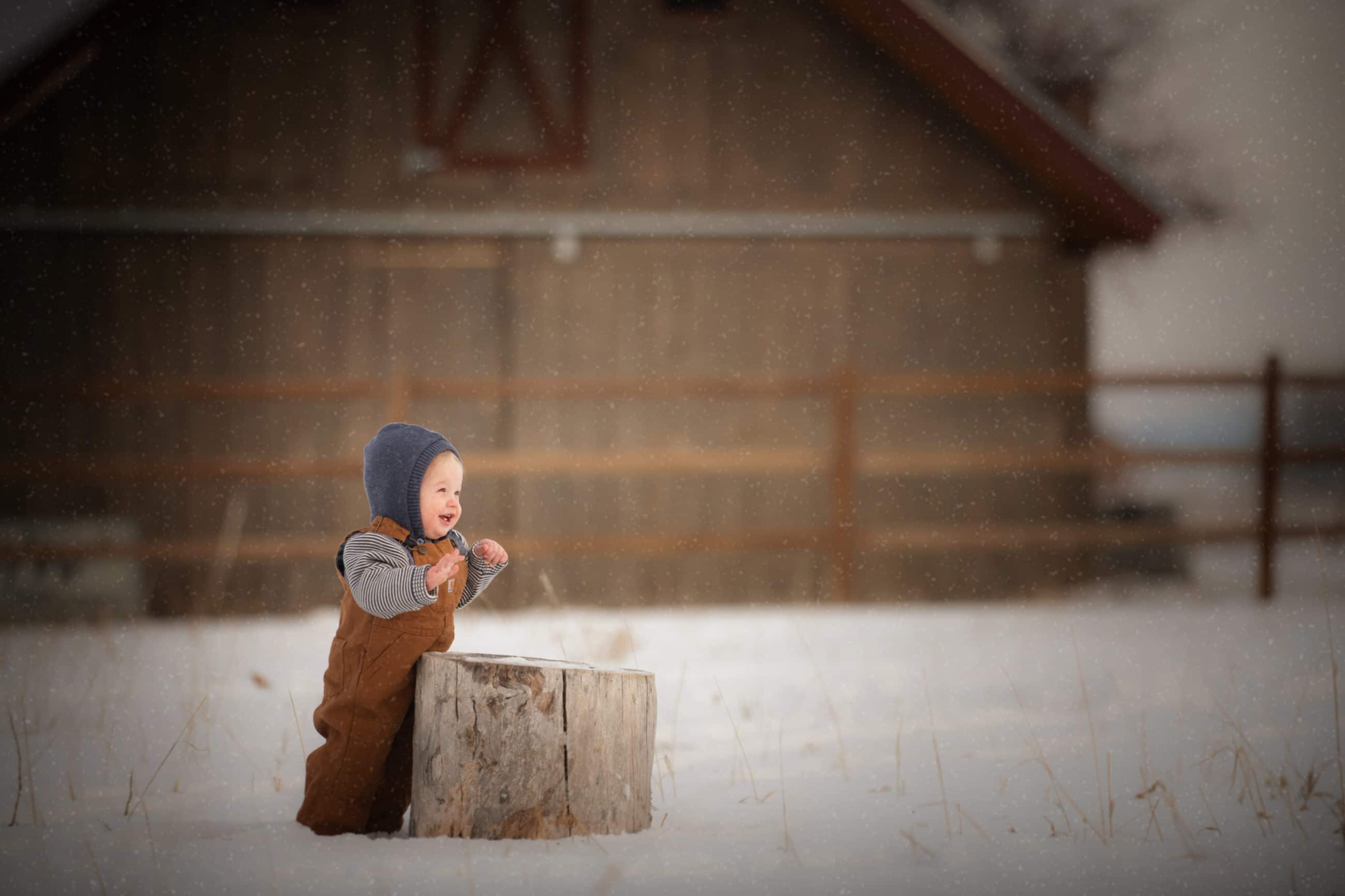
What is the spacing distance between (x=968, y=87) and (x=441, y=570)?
607 centimetres

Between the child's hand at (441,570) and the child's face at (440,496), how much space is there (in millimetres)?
211

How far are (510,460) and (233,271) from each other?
8.64 feet

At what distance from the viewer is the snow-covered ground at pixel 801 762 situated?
97.7 inches

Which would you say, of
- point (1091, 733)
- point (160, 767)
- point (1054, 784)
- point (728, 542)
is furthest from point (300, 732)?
point (728, 542)

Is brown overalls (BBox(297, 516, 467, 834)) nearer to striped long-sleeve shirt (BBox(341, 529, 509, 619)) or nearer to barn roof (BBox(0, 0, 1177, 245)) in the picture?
striped long-sleeve shirt (BBox(341, 529, 509, 619))

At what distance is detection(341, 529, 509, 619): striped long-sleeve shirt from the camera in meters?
2.40

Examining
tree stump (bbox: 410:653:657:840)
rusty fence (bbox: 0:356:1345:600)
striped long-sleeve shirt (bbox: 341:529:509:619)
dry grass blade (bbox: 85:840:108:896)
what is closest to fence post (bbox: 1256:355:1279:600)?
rusty fence (bbox: 0:356:1345:600)

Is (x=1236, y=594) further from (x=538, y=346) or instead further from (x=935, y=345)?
(x=538, y=346)

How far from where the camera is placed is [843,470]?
22.6ft

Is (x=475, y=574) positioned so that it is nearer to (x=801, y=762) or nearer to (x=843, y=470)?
(x=801, y=762)

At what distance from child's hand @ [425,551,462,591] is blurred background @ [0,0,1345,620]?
4936 millimetres

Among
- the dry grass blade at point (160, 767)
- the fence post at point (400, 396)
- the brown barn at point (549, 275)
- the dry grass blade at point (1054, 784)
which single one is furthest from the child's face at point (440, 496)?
the brown barn at point (549, 275)

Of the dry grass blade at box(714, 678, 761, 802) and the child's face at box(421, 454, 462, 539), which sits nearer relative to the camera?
the child's face at box(421, 454, 462, 539)

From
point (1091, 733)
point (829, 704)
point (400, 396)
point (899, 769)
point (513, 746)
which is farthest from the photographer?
point (400, 396)
